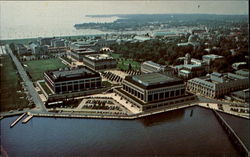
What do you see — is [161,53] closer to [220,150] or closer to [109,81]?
[109,81]

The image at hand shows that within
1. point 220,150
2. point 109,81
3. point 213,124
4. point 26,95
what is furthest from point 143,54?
point 220,150

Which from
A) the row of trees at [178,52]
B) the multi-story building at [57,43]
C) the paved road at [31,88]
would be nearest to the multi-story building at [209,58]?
the row of trees at [178,52]

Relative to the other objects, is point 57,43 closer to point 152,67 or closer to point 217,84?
point 152,67

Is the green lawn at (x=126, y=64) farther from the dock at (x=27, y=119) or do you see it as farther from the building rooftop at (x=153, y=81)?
the dock at (x=27, y=119)

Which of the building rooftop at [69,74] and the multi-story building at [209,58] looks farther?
the multi-story building at [209,58]

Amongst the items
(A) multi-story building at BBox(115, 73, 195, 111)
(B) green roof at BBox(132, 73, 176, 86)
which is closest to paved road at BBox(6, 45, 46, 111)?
(A) multi-story building at BBox(115, 73, 195, 111)
